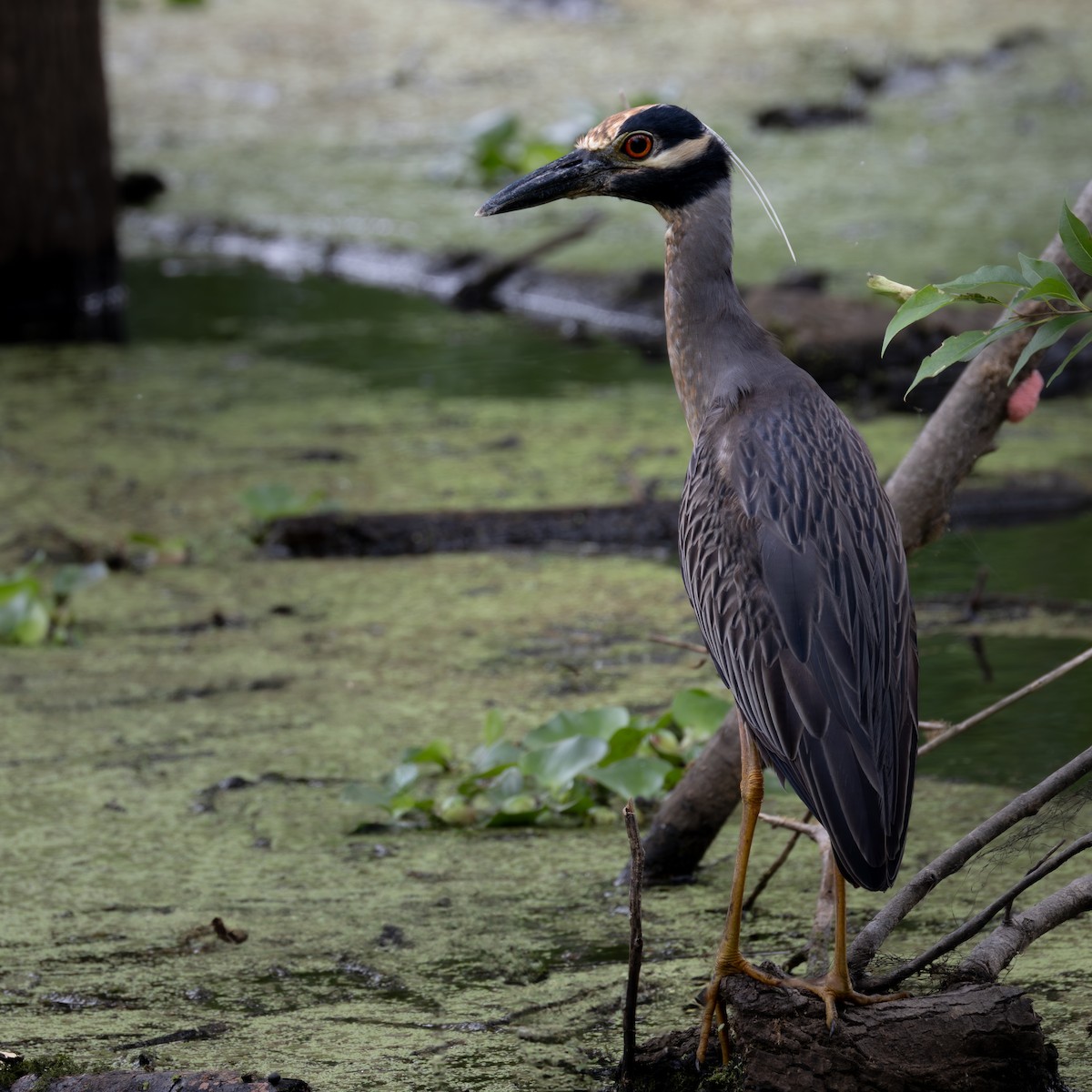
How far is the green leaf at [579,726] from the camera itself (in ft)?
9.30

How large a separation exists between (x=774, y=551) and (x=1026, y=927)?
0.51 m

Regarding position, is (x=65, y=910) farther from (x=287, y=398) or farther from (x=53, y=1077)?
(x=287, y=398)

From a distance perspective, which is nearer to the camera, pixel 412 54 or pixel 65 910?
pixel 65 910

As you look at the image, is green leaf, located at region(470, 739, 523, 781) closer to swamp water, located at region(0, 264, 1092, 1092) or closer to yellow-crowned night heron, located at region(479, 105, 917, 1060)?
swamp water, located at region(0, 264, 1092, 1092)

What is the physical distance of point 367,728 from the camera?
3.18 metres

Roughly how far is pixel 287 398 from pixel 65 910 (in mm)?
3454

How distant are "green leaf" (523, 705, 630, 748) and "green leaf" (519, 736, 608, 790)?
0.08 meters

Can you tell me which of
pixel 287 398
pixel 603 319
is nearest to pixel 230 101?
pixel 603 319

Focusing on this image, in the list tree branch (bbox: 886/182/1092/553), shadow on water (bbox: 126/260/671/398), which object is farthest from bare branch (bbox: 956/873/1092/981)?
shadow on water (bbox: 126/260/671/398)

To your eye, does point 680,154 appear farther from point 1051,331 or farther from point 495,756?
point 495,756

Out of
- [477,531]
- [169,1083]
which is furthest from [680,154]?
[477,531]

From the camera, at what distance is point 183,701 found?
3.31 metres

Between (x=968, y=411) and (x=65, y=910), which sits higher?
(x=968, y=411)

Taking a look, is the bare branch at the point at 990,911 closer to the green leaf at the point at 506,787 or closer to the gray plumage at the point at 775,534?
the gray plumage at the point at 775,534
